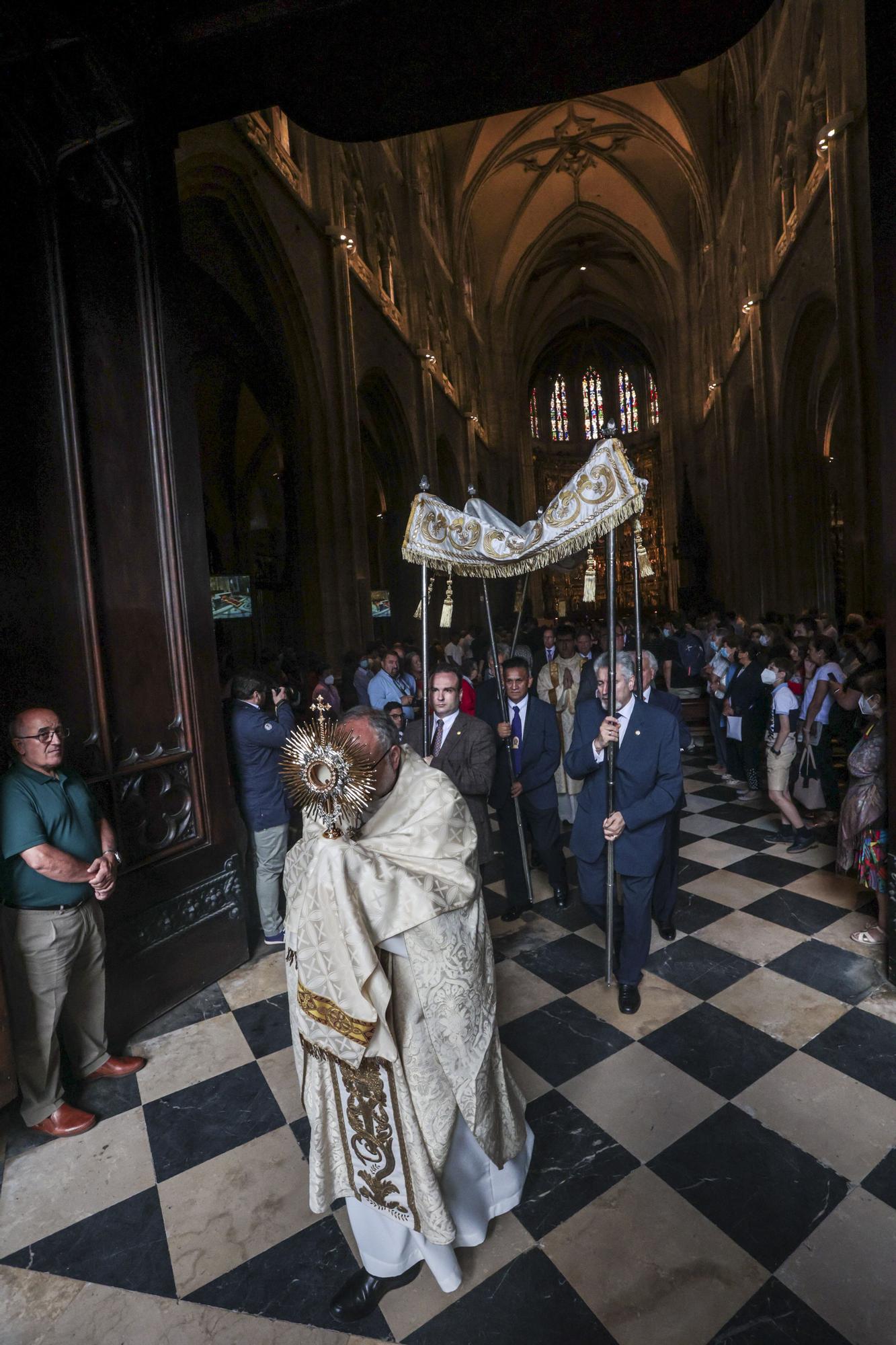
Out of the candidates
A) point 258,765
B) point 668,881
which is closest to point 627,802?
point 668,881

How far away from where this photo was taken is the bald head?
110 inches

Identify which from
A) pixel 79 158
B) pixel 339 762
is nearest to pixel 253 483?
pixel 79 158

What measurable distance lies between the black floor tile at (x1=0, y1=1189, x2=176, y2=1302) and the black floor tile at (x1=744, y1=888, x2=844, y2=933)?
11.2 ft

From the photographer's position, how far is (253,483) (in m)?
Result: 17.8

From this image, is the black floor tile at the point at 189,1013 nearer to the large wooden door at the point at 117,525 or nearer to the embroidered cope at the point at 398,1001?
the large wooden door at the point at 117,525

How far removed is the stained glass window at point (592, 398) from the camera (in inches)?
1560

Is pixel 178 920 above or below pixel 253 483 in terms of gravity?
below

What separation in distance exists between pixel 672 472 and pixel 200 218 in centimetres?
2691

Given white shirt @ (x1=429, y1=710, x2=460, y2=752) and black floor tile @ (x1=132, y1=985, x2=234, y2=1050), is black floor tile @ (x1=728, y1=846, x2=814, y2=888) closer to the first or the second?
white shirt @ (x1=429, y1=710, x2=460, y2=752)

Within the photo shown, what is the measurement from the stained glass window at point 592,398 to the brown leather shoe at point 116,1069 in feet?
133

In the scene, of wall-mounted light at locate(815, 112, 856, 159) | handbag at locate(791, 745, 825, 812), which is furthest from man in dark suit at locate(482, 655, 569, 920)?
wall-mounted light at locate(815, 112, 856, 159)

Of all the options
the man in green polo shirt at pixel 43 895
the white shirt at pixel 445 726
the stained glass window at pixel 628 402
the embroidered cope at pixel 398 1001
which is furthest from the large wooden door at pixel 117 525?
Answer: the stained glass window at pixel 628 402

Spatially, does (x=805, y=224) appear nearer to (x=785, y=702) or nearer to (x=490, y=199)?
(x=785, y=702)

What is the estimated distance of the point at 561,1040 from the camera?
3.15 m
